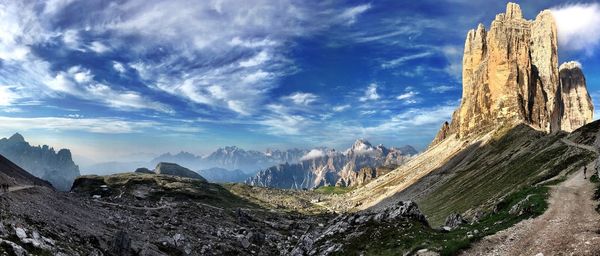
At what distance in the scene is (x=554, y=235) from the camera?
28734mm

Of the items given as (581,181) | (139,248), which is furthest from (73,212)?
(581,181)

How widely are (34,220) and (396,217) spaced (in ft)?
128

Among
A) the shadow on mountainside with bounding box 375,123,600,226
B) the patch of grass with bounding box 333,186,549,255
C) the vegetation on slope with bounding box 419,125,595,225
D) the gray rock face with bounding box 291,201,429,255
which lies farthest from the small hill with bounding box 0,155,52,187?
the vegetation on slope with bounding box 419,125,595,225

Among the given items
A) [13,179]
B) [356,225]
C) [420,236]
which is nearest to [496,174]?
[356,225]

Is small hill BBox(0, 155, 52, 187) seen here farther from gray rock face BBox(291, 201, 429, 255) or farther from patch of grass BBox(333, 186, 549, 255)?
patch of grass BBox(333, 186, 549, 255)

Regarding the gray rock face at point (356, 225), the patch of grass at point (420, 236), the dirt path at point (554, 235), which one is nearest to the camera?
the dirt path at point (554, 235)

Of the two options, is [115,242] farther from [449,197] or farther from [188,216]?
[449,197]

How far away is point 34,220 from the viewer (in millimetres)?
43844

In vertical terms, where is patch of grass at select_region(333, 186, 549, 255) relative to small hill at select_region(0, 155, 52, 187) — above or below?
below

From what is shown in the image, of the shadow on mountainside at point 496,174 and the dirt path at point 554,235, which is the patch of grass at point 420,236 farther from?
the shadow on mountainside at point 496,174

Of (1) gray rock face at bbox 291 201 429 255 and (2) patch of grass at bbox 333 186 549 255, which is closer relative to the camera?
(2) patch of grass at bbox 333 186 549 255

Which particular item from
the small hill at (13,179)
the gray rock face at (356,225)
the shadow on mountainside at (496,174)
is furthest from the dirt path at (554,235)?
the small hill at (13,179)

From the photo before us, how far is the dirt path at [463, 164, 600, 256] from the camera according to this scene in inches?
1019

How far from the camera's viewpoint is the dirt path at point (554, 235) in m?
25.9
